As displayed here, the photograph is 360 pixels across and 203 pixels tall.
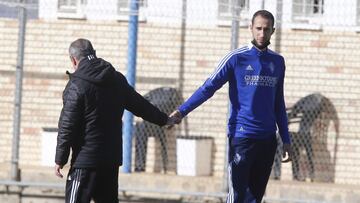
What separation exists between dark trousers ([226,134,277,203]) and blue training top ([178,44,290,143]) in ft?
0.22

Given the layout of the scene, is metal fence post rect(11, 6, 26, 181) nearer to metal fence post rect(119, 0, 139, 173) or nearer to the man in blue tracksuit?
metal fence post rect(119, 0, 139, 173)

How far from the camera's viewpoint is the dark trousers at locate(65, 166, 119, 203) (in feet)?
27.5

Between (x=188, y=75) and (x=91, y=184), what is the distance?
4553 millimetres

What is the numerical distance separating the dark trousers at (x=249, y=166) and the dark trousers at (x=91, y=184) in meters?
0.90

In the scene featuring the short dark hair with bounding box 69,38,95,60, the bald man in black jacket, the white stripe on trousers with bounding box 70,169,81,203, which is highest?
the short dark hair with bounding box 69,38,95,60

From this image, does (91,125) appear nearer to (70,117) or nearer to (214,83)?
(70,117)

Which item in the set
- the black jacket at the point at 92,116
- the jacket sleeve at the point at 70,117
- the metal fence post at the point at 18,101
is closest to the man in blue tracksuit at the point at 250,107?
the black jacket at the point at 92,116

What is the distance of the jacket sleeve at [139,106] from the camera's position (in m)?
8.52

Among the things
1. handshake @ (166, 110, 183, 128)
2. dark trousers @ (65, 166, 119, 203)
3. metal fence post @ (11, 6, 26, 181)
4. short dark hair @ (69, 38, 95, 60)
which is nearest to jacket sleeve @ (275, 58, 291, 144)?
handshake @ (166, 110, 183, 128)

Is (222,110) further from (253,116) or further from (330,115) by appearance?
(253,116)

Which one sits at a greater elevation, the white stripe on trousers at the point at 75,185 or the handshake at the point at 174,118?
the handshake at the point at 174,118

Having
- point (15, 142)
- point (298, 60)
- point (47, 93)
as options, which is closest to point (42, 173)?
point (15, 142)

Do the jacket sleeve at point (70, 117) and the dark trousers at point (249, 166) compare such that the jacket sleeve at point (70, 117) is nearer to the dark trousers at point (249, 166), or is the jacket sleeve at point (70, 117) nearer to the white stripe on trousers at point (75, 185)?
the white stripe on trousers at point (75, 185)

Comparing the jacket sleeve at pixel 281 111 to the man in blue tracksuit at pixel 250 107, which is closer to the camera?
the man in blue tracksuit at pixel 250 107
